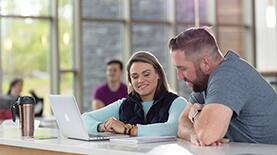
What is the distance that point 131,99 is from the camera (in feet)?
12.0

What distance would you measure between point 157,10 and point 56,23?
1.92 m

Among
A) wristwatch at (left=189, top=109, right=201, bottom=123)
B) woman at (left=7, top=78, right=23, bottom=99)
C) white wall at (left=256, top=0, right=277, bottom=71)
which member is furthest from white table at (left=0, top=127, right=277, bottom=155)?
white wall at (left=256, top=0, right=277, bottom=71)

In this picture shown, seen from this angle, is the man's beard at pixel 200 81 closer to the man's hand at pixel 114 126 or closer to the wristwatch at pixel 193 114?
the wristwatch at pixel 193 114

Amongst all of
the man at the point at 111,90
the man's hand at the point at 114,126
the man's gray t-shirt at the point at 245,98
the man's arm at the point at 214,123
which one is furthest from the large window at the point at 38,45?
the man's arm at the point at 214,123

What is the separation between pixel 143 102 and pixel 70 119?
0.71 meters

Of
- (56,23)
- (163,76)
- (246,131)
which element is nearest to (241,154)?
(246,131)

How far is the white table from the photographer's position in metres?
2.33

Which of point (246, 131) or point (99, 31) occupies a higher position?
point (99, 31)

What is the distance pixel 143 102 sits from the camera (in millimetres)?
3602

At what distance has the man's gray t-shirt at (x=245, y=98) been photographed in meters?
2.69

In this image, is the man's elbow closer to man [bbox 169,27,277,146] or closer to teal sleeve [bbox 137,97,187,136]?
man [bbox 169,27,277,146]

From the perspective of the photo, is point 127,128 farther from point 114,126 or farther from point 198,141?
point 198,141

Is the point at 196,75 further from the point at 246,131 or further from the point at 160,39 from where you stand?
the point at 160,39

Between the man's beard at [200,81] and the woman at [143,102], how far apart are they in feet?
1.54
